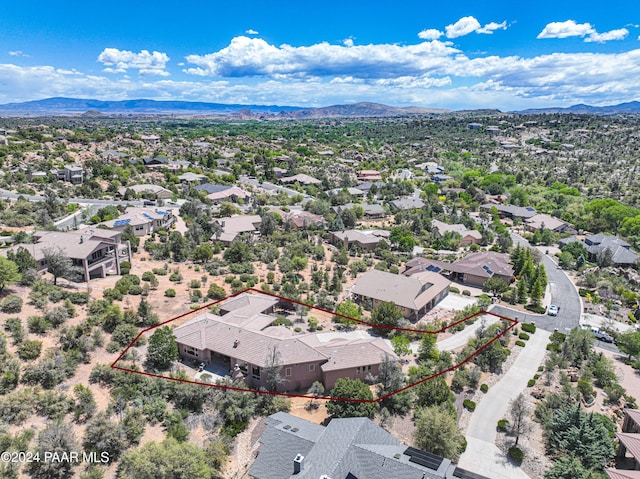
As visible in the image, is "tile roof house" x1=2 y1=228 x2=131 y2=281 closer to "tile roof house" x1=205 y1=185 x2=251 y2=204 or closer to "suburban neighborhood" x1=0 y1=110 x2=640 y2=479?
"suburban neighborhood" x1=0 y1=110 x2=640 y2=479

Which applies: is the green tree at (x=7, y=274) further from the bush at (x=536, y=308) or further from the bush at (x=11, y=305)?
the bush at (x=536, y=308)

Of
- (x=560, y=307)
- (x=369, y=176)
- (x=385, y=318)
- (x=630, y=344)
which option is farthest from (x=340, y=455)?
(x=369, y=176)

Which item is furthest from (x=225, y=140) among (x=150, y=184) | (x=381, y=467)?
(x=381, y=467)

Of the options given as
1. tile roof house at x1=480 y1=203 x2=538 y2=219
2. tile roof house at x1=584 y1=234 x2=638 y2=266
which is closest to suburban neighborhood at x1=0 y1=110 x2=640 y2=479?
tile roof house at x1=584 y1=234 x2=638 y2=266

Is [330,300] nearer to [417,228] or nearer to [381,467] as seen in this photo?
[381,467]

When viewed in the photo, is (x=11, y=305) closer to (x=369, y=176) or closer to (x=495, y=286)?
(x=495, y=286)

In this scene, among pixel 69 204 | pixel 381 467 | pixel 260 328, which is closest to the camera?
pixel 381 467

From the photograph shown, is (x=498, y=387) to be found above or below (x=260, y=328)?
below
